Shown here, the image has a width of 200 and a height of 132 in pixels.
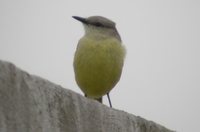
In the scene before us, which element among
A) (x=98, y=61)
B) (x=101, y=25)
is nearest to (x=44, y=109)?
(x=98, y=61)

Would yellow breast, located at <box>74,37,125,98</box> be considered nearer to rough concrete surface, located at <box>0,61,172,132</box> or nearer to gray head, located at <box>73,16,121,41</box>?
gray head, located at <box>73,16,121,41</box>

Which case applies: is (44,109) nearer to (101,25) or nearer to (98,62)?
(98,62)

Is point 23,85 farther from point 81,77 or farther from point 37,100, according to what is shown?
point 81,77

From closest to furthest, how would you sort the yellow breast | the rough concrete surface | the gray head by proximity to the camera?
the rough concrete surface < the yellow breast < the gray head

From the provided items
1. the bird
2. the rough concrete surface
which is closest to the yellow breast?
the bird

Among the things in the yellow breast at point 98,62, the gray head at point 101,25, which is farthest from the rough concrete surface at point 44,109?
the gray head at point 101,25

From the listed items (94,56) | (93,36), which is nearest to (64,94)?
(94,56)
